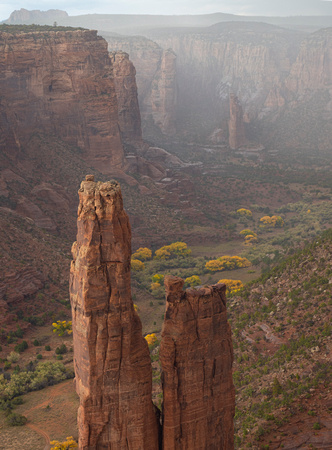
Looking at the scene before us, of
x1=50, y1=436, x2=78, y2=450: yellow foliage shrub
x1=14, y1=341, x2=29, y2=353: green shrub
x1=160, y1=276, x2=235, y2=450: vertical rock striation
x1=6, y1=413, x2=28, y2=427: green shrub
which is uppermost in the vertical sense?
x1=160, y1=276, x2=235, y2=450: vertical rock striation

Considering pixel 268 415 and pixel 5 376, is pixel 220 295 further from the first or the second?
pixel 5 376

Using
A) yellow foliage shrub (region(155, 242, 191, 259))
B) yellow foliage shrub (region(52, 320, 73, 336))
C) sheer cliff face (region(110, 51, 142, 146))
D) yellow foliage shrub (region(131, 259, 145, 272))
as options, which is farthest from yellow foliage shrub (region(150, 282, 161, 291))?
sheer cliff face (region(110, 51, 142, 146))

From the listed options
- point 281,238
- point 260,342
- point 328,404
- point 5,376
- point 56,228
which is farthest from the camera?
point 281,238

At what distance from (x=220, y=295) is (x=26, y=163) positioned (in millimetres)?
60713

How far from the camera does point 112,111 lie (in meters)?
93.7

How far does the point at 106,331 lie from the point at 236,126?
138026 mm

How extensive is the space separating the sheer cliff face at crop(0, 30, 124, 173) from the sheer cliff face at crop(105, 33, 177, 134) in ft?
276

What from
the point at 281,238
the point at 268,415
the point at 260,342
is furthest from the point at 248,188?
the point at 268,415

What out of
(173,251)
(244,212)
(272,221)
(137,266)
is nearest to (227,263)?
(173,251)

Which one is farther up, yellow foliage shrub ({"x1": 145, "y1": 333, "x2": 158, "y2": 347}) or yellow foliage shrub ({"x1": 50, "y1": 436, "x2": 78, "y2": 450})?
yellow foliage shrub ({"x1": 50, "y1": 436, "x2": 78, "y2": 450})

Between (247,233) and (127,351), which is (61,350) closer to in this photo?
(127,351)

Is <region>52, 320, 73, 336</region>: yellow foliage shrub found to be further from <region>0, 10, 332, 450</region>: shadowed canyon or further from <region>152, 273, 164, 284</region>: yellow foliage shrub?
<region>152, 273, 164, 284</region>: yellow foliage shrub

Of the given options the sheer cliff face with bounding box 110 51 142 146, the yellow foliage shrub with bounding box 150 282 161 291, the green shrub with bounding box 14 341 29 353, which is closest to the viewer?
the green shrub with bounding box 14 341 29 353

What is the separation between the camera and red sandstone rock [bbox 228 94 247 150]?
152250mm
